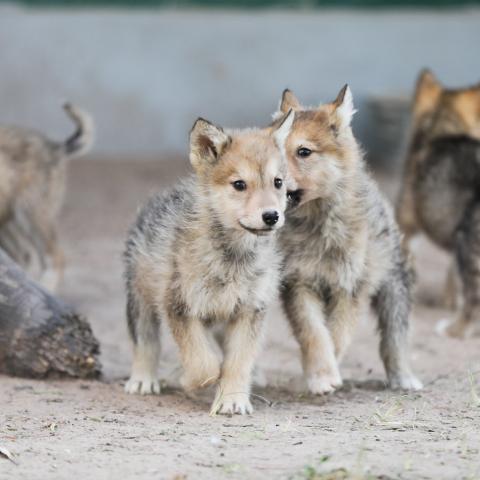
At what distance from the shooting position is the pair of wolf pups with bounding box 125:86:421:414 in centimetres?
616

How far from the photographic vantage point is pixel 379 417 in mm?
5883

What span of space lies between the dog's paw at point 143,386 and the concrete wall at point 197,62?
7.58 meters

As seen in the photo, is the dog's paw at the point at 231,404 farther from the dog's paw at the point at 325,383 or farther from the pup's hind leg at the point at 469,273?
the pup's hind leg at the point at 469,273

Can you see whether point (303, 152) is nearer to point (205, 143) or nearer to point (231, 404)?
point (205, 143)

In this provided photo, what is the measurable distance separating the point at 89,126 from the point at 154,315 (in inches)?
147

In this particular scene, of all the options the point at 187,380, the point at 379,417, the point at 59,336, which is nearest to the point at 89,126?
the point at 59,336

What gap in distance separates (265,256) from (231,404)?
773 millimetres

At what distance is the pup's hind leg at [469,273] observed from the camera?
917 cm

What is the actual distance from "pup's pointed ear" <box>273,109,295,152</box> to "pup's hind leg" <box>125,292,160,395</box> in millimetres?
1281

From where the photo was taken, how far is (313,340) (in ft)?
21.8

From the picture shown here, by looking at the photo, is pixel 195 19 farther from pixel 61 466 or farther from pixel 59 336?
pixel 61 466

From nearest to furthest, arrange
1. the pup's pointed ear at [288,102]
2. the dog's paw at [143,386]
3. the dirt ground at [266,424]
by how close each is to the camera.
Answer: the dirt ground at [266,424] < the dog's paw at [143,386] < the pup's pointed ear at [288,102]

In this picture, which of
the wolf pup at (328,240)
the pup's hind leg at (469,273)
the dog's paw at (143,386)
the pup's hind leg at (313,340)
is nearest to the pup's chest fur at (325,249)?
the wolf pup at (328,240)

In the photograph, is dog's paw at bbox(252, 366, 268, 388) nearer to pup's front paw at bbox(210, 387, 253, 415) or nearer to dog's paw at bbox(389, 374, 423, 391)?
dog's paw at bbox(389, 374, 423, 391)
